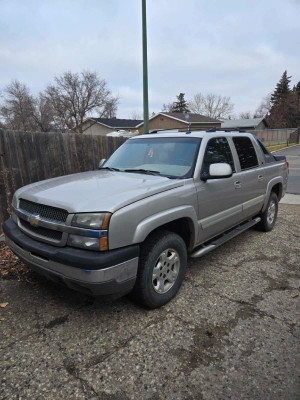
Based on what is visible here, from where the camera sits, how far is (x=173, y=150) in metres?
3.54

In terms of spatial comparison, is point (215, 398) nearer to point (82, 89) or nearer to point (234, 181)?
point (234, 181)

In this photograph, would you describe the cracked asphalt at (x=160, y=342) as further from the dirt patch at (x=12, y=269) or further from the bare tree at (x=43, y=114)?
the bare tree at (x=43, y=114)

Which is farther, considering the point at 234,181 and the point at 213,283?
the point at 234,181

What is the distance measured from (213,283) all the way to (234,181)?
1424 mm

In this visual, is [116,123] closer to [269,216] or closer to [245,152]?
[269,216]

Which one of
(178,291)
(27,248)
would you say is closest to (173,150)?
(178,291)

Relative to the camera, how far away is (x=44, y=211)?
2604 millimetres

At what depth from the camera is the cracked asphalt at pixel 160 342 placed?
1.97m

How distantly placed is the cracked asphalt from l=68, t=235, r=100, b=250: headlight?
0.57m

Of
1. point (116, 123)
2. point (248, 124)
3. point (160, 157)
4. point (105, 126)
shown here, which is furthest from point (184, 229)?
point (248, 124)

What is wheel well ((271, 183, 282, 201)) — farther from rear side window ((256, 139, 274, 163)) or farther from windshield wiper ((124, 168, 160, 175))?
windshield wiper ((124, 168, 160, 175))

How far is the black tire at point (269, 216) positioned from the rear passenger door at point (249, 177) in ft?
1.41

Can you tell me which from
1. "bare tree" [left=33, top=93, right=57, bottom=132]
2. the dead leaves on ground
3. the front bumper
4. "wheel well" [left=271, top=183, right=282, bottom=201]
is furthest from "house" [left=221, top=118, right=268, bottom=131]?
the front bumper

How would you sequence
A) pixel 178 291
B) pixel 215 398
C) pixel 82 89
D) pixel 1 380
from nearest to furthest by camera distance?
1. pixel 215 398
2. pixel 1 380
3. pixel 178 291
4. pixel 82 89
